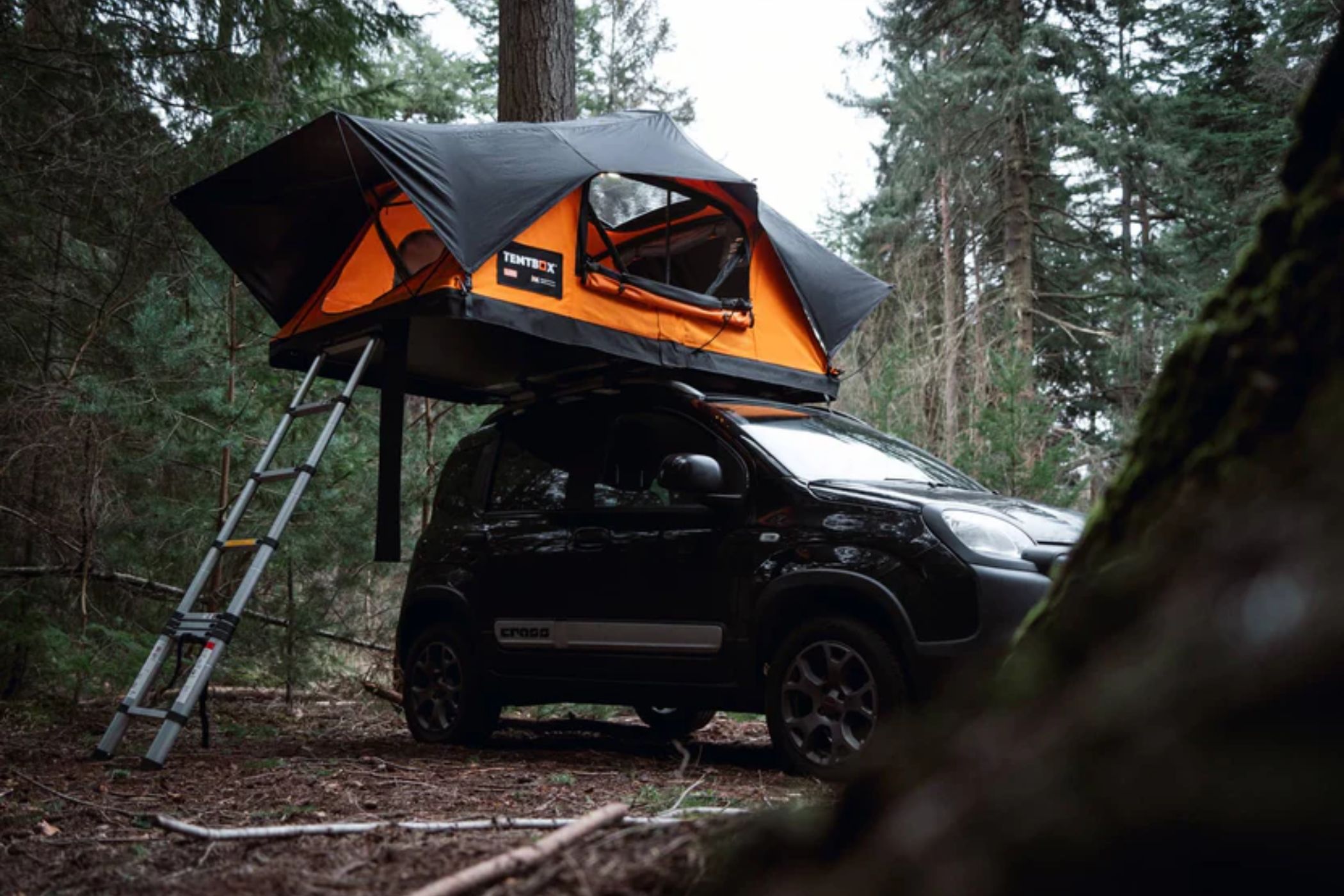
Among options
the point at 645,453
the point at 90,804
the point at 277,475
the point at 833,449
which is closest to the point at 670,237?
the point at 645,453

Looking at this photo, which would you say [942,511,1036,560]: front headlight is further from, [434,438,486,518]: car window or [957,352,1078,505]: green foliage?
[957,352,1078,505]: green foliage

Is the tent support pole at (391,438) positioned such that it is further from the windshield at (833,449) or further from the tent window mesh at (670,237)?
the windshield at (833,449)

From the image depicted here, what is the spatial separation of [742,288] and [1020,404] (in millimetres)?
3939

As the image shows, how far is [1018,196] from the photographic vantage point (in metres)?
21.2

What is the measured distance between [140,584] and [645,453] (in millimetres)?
5159

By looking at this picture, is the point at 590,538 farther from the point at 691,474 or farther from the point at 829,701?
the point at 829,701

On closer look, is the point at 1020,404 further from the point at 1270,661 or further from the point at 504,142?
the point at 1270,661

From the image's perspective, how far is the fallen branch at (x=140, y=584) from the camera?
27.6 feet

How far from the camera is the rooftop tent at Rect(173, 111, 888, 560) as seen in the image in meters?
6.21

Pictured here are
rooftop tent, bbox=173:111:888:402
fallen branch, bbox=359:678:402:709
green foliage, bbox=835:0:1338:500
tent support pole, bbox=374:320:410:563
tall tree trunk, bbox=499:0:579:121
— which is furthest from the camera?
green foliage, bbox=835:0:1338:500

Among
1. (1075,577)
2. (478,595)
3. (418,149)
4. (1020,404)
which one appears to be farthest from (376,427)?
(1075,577)

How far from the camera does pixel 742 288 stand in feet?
24.7

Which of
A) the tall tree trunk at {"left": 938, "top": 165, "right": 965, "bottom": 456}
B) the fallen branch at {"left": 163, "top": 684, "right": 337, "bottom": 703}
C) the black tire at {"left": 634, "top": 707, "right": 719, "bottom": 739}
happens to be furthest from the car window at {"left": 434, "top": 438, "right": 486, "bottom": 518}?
the tall tree trunk at {"left": 938, "top": 165, "right": 965, "bottom": 456}

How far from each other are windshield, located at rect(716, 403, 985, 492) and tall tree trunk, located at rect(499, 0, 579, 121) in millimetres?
4408
